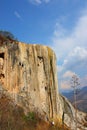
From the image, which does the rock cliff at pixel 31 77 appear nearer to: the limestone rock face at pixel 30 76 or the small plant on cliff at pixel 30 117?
the limestone rock face at pixel 30 76

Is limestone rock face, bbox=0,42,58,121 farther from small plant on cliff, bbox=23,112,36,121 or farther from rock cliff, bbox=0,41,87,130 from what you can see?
small plant on cliff, bbox=23,112,36,121

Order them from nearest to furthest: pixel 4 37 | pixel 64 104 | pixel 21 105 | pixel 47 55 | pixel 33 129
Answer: pixel 33 129, pixel 21 105, pixel 4 37, pixel 47 55, pixel 64 104

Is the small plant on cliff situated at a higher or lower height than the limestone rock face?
lower

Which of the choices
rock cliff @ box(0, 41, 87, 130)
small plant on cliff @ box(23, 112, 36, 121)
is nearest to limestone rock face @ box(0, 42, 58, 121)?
rock cliff @ box(0, 41, 87, 130)

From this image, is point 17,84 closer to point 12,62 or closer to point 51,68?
point 12,62

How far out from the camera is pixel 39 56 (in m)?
42.9

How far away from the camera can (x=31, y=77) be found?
40.7m

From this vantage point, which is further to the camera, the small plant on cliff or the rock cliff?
the rock cliff

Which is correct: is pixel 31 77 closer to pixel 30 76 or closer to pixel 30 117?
pixel 30 76

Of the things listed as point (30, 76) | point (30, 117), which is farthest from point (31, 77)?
point (30, 117)

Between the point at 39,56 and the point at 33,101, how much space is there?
665 cm

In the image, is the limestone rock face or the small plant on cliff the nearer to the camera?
the small plant on cliff

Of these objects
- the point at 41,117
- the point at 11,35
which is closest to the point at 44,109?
the point at 41,117

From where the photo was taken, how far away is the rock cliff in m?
38.3
